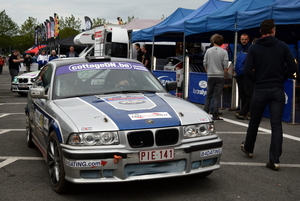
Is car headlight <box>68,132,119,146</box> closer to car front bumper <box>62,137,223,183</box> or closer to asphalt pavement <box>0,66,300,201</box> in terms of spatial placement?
car front bumper <box>62,137,223,183</box>

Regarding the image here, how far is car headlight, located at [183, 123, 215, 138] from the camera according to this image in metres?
4.12

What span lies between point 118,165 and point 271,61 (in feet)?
8.28

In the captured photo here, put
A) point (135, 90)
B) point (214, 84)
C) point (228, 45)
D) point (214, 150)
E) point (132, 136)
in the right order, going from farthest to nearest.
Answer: point (228, 45)
point (214, 84)
point (135, 90)
point (214, 150)
point (132, 136)

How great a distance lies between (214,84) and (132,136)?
5.67m

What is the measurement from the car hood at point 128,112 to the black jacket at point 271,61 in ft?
3.85

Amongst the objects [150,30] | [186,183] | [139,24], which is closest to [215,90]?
[186,183]

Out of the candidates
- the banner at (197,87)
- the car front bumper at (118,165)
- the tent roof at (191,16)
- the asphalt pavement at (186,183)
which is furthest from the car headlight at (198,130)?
the tent roof at (191,16)

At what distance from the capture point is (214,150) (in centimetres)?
427

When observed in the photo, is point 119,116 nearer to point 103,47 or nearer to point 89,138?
point 89,138

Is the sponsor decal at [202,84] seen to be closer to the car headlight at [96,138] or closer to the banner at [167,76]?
the banner at [167,76]

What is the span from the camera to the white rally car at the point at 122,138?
3852 mm

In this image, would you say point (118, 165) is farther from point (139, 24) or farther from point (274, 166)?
point (139, 24)

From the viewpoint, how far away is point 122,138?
12.7 feet

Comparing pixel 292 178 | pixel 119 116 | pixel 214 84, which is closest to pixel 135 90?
pixel 119 116
